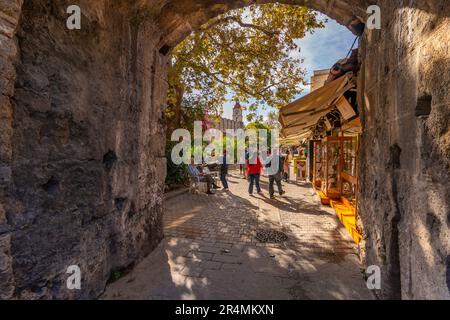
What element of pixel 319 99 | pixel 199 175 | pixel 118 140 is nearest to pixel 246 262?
pixel 118 140

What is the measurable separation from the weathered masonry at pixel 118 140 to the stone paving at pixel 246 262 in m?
0.43

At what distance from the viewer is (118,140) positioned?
9.85ft

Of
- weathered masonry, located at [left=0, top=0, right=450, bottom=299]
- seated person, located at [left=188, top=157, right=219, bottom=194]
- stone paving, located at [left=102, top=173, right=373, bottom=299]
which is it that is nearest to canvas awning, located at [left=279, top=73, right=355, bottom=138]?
weathered masonry, located at [left=0, top=0, right=450, bottom=299]

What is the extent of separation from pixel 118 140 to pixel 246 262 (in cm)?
245

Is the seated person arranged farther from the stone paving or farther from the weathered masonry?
the weathered masonry

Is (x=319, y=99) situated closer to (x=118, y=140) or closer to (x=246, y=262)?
(x=246, y=262)

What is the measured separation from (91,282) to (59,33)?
8.14 ft

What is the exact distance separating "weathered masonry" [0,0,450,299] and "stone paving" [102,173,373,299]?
1.40 ft

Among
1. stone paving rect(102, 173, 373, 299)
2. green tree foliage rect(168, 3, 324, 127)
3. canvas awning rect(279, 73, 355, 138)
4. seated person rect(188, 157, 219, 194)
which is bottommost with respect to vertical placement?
stone paving rect(102, 173, 373, 299)

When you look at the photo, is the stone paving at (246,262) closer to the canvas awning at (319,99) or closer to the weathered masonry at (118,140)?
the weathered masonry at (118,140)

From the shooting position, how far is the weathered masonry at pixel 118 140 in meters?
1.62

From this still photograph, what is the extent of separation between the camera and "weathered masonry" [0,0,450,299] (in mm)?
1621
